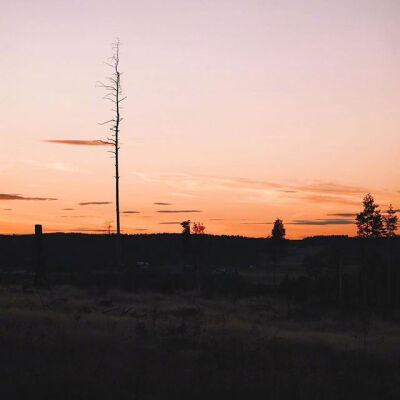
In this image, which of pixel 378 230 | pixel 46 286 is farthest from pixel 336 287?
pixel 378 230

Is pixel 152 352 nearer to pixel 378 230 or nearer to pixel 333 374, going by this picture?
pixel 333 374

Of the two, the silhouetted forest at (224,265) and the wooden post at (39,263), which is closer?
the wooden post at (39,263)

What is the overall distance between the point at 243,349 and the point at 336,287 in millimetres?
25748

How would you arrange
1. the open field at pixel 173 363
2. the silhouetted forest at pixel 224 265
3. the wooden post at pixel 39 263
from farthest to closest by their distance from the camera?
the silhouetted forest at pixel 224 265 → the wooden post at pixel 39 263 → the open field at pixel 173 363

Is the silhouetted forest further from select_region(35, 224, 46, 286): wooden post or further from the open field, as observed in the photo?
the open field

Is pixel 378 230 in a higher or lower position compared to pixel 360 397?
higher

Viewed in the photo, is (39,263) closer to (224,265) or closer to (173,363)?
(173,363)

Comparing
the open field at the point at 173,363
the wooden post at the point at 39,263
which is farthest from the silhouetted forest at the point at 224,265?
the open field at the point at 173,363

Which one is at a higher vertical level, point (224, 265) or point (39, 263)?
point (39, 263)

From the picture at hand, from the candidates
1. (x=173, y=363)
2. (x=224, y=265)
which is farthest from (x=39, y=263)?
(x=224, y=265)

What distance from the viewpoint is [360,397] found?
10.5 m

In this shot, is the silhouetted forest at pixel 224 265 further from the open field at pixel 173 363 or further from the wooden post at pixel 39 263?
the open field at pixel 173 363

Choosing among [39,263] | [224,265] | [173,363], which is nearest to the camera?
[173,363]

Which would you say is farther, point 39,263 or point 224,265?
point 224,265
